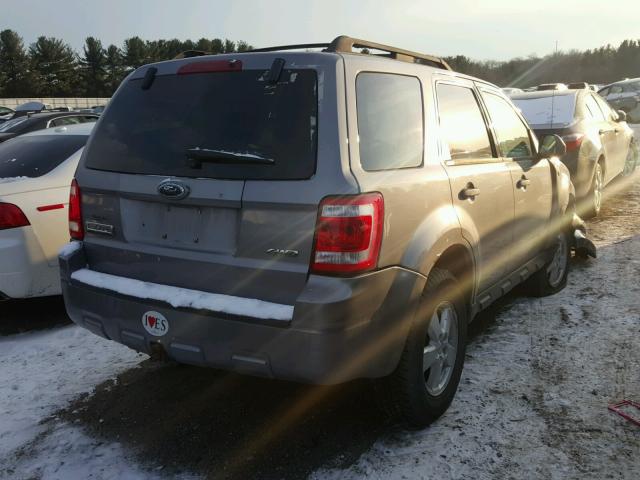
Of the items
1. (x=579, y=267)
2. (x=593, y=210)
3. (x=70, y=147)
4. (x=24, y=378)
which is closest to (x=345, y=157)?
(x=24, y=378)

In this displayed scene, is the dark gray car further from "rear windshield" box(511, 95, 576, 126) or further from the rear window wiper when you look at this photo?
the rear window wiper

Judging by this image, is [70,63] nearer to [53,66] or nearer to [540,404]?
[53,66]

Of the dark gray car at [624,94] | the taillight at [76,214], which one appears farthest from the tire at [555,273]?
the dark gray car at [624,94]

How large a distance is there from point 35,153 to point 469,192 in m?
3.84

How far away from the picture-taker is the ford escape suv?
95.9 inches

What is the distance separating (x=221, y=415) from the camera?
329 centimetres

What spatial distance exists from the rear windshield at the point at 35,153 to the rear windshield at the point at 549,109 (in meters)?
5.44

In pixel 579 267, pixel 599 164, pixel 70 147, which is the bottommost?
pixel 579 267

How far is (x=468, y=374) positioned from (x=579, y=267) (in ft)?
9.42

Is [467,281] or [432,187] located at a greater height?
[432,187]

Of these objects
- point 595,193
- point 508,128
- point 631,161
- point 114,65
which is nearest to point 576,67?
point 114,65

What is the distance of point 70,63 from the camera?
8081 centimetres

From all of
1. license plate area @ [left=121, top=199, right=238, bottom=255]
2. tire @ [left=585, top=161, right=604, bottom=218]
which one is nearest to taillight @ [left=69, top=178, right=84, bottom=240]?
license plate area @ [left=121, top=199, right=238, bottom=255]

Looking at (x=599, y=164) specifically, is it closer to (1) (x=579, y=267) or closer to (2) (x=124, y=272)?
(1) (x=579, y=267)
